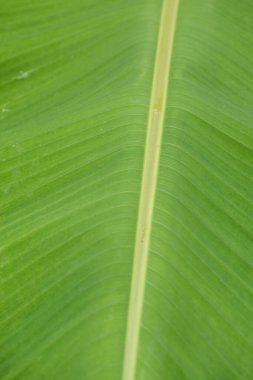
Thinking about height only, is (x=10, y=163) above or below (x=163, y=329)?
above

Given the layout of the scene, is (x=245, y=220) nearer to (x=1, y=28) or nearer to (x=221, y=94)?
(x=221, y=94)

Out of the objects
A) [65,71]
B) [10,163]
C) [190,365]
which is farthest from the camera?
[65,71]

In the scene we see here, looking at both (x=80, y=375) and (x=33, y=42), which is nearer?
(x=80, y=375)

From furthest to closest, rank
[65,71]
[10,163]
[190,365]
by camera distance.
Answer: [65,71]
[10,163]
[190,365]

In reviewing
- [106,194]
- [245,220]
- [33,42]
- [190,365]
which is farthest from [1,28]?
[190,365]
